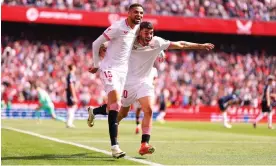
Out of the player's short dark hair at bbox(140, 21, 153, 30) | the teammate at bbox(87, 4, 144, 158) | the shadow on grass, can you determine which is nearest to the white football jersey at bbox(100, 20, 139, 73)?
the teammate at bbox(87, 4, 144, 158)

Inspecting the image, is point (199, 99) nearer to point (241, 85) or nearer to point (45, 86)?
point (241, 85)

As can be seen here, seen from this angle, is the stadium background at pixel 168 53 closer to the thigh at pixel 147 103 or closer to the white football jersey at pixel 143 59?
the white football jersey at pixel 143 59

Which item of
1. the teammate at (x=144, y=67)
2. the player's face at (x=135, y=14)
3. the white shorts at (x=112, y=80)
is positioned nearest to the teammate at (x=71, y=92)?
the teammate at (x=144, y=67)

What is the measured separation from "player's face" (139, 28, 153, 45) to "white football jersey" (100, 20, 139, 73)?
0.41 feet

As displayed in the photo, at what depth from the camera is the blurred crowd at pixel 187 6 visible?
42.4m

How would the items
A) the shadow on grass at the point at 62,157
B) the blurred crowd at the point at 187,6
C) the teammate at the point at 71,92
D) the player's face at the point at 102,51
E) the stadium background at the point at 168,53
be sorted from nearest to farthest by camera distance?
the shadow on grass at the point at 62,157 < the player's face at the point at 102,51 < the teammate at the point at 71,92 < the stadium background at the point at 168,53 < the blurred crowd at the point at 187,6

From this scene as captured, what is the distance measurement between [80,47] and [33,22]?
3779mm

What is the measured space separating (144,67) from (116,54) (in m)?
0.76

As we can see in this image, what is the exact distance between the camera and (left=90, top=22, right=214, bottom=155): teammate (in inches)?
416

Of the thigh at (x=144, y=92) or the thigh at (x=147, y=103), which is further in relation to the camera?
the thigh at (x=144, y=92)

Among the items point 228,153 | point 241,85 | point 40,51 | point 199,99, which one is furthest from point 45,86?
point 228,153

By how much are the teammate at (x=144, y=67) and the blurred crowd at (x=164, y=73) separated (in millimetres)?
25582

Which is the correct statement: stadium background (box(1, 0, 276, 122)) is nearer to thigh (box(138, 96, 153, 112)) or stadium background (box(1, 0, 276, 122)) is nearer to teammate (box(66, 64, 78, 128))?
teammate (box(66, 64, 78, 128))

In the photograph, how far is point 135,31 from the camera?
10344 millimetres
